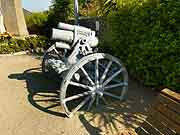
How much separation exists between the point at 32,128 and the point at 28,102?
4.10 ft

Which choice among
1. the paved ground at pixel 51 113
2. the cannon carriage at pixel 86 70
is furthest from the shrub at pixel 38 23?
the cannon carriage at pixel 86 70

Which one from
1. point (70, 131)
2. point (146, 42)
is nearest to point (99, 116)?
point (70, 131)

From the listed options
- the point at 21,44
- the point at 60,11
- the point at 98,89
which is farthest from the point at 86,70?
the point at 60,11

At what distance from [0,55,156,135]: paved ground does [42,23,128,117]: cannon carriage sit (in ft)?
0.85

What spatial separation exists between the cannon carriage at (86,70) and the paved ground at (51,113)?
259 mm

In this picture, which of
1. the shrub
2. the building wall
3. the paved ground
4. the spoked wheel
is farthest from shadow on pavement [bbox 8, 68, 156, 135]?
the shrub

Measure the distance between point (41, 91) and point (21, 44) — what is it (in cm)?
642

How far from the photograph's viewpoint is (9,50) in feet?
40.3

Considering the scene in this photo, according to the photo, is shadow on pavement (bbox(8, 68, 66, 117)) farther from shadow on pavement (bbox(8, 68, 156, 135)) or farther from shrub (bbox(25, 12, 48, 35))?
shrub (bbox(25, 12, 48, 35))

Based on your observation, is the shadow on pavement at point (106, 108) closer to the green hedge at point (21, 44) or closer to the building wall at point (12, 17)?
the green hedge at point (21, 44)

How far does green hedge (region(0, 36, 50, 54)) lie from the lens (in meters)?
12.3

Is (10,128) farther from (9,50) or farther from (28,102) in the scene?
(9,50)

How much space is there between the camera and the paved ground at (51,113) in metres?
4.93

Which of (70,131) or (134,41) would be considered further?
(134,41)
